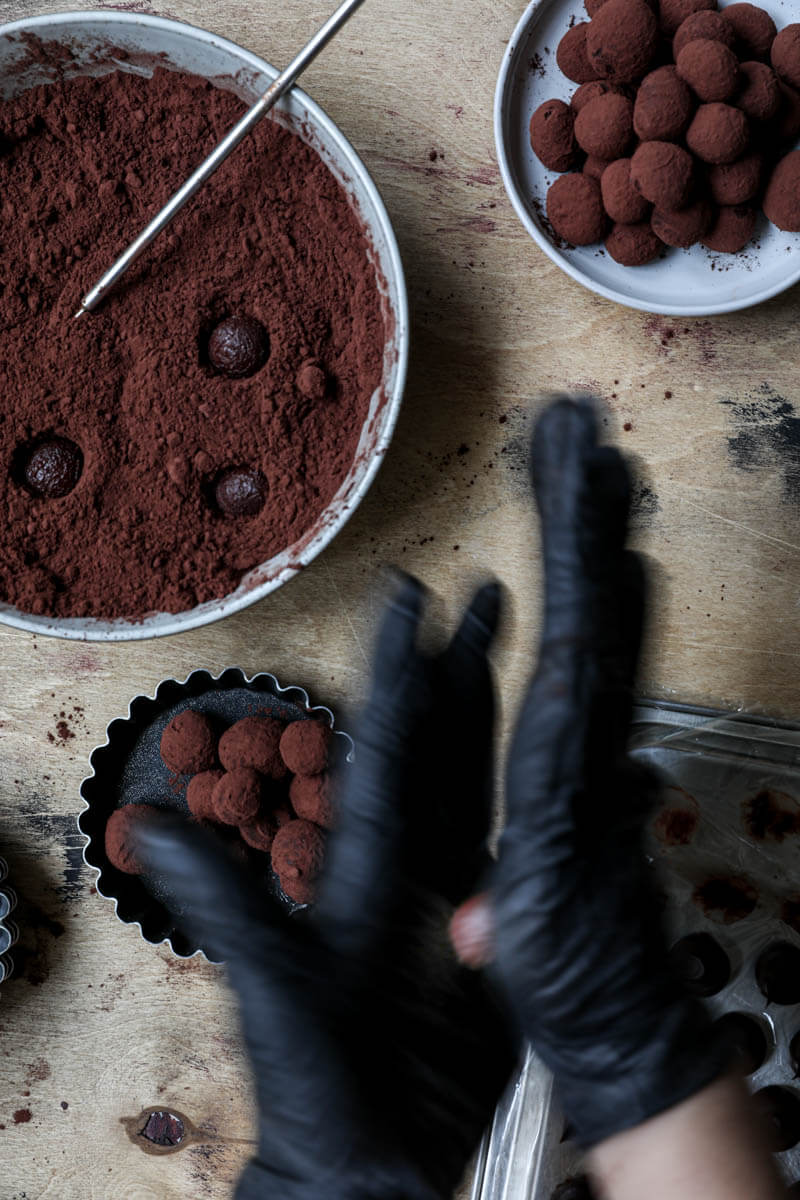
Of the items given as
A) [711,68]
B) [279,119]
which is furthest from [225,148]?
[711,68]

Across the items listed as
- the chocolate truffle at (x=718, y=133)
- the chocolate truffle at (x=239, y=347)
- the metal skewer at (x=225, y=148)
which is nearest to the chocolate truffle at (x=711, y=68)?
the chocolate truffle at (x=718, y=133)

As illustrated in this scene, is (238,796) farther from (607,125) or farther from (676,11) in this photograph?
(676,11)

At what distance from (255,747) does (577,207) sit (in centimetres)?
55

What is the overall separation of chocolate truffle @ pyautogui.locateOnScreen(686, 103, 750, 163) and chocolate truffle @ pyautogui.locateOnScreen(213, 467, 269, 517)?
45 centimetres

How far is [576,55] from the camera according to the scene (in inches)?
32.1

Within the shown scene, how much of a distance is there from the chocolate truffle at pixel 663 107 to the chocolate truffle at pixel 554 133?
0.06 meters

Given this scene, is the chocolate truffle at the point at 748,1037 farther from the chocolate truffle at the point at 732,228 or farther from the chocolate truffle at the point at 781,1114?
the chocolate truffle at the point at 732,228

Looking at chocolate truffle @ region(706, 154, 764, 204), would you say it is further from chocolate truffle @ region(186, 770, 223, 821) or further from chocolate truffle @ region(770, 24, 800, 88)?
chocolate truffle @ region(186, 770, 223, 821)

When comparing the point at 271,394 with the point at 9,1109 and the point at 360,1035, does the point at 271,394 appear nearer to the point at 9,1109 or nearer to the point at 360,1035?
the point at 360,1035

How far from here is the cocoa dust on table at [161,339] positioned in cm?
79

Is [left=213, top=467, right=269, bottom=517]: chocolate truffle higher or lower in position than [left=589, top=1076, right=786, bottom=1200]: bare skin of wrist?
higher

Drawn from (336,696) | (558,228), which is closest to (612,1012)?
(336,696)

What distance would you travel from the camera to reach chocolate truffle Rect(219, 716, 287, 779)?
2.78 ft

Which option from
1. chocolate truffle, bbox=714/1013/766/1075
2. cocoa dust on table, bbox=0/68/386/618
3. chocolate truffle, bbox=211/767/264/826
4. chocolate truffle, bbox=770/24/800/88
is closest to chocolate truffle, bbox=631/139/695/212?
chocolate truffle, bbox=770/24/800/88
